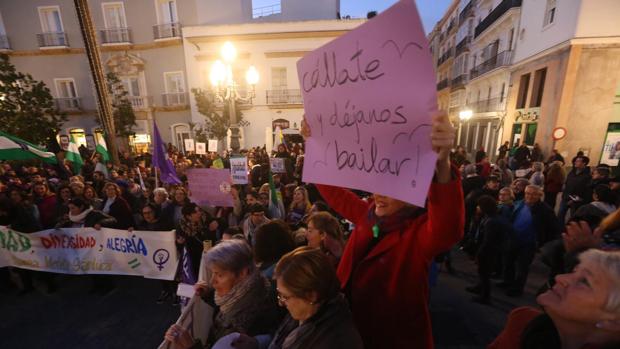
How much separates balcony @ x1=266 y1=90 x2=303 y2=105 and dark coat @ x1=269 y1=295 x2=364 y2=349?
18212 millimetres

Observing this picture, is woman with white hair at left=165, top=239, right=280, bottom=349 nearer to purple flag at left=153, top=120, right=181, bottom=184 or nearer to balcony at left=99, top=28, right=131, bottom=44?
purple flag at left=153, top=120, right=181, bottom=184

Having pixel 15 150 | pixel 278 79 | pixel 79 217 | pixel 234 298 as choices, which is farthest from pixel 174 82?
pixel 234 298

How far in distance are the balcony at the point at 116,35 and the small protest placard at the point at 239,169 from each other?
18.5 m

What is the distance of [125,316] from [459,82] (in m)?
28.0

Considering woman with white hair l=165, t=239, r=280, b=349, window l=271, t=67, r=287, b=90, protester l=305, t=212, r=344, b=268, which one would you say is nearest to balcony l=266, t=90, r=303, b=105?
window l=271, t=67, r=287, b=90

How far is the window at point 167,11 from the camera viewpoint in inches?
714

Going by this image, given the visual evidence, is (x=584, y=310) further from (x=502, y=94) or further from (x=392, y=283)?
(x=502, y=94)

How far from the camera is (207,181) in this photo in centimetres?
416

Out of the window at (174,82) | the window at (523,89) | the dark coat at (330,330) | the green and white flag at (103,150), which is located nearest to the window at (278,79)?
the window at (174,82)

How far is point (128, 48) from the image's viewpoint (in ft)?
60.3

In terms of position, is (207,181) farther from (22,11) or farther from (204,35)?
(22,11)

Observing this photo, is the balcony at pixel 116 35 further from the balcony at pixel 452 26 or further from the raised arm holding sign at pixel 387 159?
the balcony at pixel 452 26

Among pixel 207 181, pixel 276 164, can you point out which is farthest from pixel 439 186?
pixel 276 164

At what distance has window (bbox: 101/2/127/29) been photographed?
1808cm
